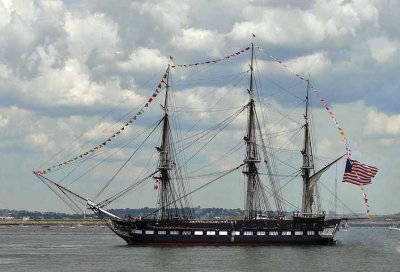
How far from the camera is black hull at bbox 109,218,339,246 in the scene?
12738cm

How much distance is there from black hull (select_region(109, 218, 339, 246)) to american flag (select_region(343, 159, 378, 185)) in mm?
14192

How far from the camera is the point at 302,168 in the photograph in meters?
140

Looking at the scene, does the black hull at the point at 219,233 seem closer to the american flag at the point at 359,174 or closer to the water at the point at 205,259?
the water at the point at 205,259

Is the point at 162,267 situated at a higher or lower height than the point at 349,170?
lower

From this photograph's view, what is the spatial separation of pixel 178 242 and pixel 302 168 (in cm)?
2610

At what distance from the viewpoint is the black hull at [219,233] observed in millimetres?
127375

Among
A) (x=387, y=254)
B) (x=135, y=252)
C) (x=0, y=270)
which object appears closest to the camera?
(x=0, y=270)

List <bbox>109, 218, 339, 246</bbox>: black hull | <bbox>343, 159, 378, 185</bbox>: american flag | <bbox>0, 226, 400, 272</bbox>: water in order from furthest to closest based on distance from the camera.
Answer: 1. <bbox>109, 218, 339, 246</bbox>: black hull
2. <bbox>343, 159, 378, 185</bbox>: american flag
3. <bbox>0, 226, 400, 272</bbox>: water

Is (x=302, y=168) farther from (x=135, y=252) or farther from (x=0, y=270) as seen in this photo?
(x=0, y=270)

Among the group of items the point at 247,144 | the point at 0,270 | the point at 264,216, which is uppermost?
the point at 247,144

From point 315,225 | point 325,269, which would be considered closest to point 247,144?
point 315,225

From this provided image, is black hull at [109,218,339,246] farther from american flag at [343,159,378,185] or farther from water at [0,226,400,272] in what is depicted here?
american flag at [343,159,378,185]

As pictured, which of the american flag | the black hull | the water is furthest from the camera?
the black hull

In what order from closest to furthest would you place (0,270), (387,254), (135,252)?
(0,270) → (135,252) → (387,254)
